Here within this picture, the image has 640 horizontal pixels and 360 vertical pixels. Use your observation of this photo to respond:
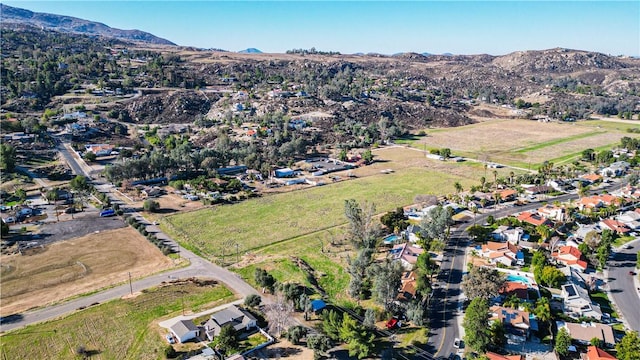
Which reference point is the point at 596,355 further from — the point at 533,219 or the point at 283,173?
the point at 283,173

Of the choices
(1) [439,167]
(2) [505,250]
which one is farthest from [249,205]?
(1) [439,167]

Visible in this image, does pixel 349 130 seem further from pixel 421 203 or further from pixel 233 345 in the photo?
pixel 233 345

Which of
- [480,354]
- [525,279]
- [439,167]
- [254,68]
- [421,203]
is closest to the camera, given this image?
[480,354]

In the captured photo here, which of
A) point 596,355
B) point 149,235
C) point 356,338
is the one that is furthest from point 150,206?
point 596,355

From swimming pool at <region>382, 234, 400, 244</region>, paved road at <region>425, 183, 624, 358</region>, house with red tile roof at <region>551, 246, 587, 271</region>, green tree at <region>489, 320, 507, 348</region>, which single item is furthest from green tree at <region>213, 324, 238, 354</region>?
house with red tile roof at <region>551, 246, 587, 271</region>

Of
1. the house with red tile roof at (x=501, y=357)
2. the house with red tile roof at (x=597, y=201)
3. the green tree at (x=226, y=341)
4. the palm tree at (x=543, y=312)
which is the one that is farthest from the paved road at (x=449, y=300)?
the house with red tile roof at (x=597, y=201)

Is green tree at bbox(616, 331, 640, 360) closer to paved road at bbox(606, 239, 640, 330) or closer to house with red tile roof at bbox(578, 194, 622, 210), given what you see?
paved road at bbox(606, 239, 640, 330)
